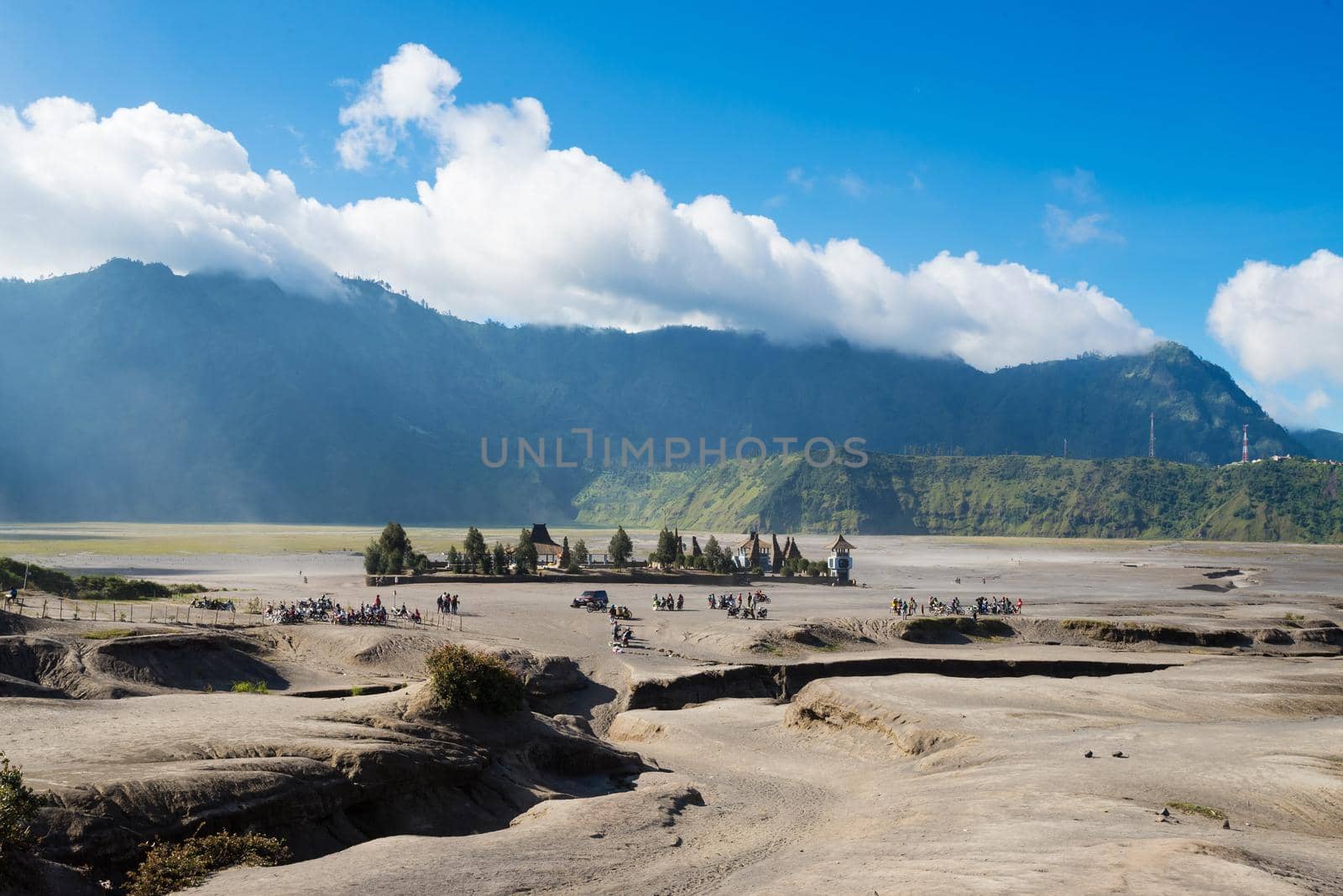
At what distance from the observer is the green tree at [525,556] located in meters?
80.3

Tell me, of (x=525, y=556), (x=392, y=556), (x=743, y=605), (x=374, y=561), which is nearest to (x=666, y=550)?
(x=525, y=556)

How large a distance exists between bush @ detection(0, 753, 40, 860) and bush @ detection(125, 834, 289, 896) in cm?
181

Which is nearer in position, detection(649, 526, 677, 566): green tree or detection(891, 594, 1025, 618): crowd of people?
detection(891, 594, 1025, 618): crowd of people

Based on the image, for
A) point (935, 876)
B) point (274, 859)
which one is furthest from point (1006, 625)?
point (274, 859)

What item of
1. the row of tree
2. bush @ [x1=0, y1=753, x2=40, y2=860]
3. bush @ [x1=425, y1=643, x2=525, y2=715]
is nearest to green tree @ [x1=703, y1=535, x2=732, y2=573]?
the row of tree

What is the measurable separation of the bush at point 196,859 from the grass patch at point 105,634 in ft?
74.6

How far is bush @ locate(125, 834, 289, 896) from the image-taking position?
13484mm

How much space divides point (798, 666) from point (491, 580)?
40155 mm

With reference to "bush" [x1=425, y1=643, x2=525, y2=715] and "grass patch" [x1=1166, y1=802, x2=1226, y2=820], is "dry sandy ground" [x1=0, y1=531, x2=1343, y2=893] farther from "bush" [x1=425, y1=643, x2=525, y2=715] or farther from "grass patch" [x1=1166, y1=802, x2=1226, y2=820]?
"bush" [x1=425, y1=643, x2=525, y2=715]

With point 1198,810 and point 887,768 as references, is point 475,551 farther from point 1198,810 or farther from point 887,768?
point 1198,810

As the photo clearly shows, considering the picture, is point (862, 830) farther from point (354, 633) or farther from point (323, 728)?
point (354, 633)

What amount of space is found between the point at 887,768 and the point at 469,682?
12.9 m

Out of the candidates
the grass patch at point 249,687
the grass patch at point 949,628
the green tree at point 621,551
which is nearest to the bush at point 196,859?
the grass patch at point 249,687

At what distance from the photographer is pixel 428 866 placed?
575 inches
